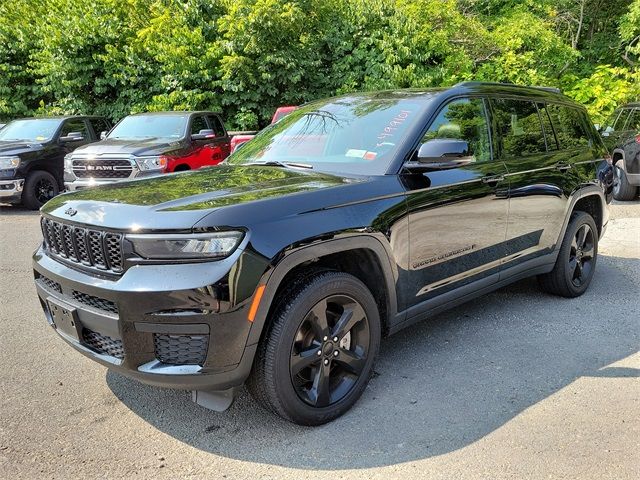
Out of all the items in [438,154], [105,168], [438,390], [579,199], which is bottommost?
[438,390]

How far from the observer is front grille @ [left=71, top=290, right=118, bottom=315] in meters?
2.57

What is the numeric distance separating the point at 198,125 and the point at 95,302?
26.3ft

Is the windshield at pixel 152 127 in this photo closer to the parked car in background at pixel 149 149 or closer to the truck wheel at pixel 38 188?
the parked car in background at pixel 149 149

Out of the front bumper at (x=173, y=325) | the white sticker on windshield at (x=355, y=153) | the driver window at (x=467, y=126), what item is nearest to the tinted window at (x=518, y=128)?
the driver window at (x=467, y=126)

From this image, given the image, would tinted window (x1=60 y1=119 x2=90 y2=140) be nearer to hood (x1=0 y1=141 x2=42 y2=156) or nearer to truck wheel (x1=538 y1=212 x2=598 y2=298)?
hood (x1=0 y1=141 x2=42 y2=156)

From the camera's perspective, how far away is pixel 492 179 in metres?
3.87

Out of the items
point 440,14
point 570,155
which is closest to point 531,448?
point 570,155

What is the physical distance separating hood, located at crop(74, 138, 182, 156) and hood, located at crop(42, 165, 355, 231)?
5.51m

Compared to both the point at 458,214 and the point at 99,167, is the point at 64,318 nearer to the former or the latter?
the point at 458,214

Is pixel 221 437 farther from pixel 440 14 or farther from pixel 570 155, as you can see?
pixel 440 14

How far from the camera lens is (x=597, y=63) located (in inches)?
737

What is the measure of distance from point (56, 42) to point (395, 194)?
15398mm

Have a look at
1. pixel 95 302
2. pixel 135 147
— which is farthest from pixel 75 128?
pixel 95 302

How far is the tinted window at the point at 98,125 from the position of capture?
12102 mm
